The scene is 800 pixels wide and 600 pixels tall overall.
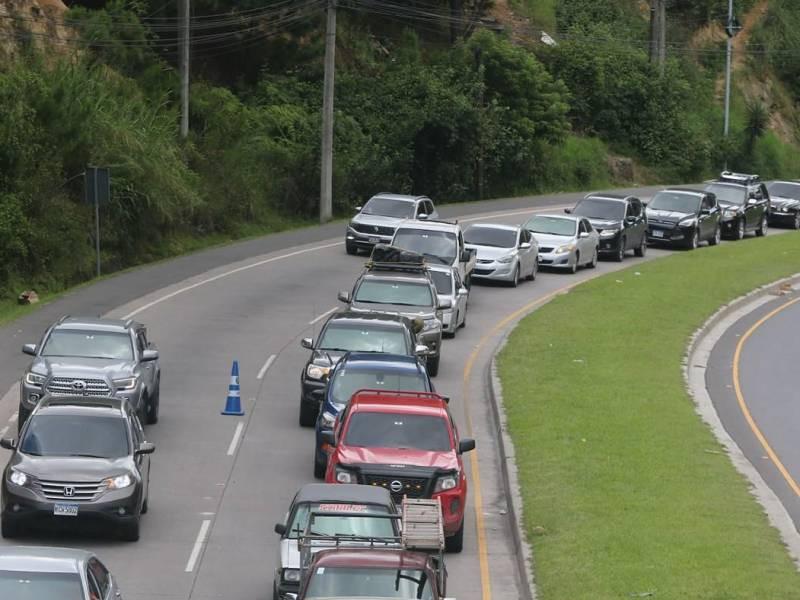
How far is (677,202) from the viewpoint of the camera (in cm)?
5419

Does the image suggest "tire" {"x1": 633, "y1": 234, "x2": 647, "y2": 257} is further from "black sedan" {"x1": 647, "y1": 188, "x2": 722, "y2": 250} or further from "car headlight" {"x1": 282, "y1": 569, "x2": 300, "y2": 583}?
"car headlight" {"x1": 282, "y1": 569, "x2": 300, "y2": 583}

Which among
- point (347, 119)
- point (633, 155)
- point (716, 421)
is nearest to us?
point (716, 421)

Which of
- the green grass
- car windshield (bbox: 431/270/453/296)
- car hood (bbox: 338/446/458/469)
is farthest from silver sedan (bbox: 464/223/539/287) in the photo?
car hood (bbox: 338/446/458/469)

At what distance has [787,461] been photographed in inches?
995

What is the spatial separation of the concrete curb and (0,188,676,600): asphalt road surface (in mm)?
3399

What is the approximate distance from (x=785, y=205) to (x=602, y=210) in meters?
14.3

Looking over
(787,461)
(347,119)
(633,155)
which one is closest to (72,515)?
(787,461)

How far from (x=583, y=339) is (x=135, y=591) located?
19.4 meters

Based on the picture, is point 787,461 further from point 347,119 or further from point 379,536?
point 347,119

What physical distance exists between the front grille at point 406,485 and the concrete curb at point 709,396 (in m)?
4.29

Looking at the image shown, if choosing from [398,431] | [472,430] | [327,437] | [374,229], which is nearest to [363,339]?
[472,430]

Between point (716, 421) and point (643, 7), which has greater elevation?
point (643, 7)

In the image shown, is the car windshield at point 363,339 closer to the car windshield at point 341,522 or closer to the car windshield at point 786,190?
the car windshield at point 341,522

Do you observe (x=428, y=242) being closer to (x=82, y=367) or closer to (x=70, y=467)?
(x=82, y=367)
